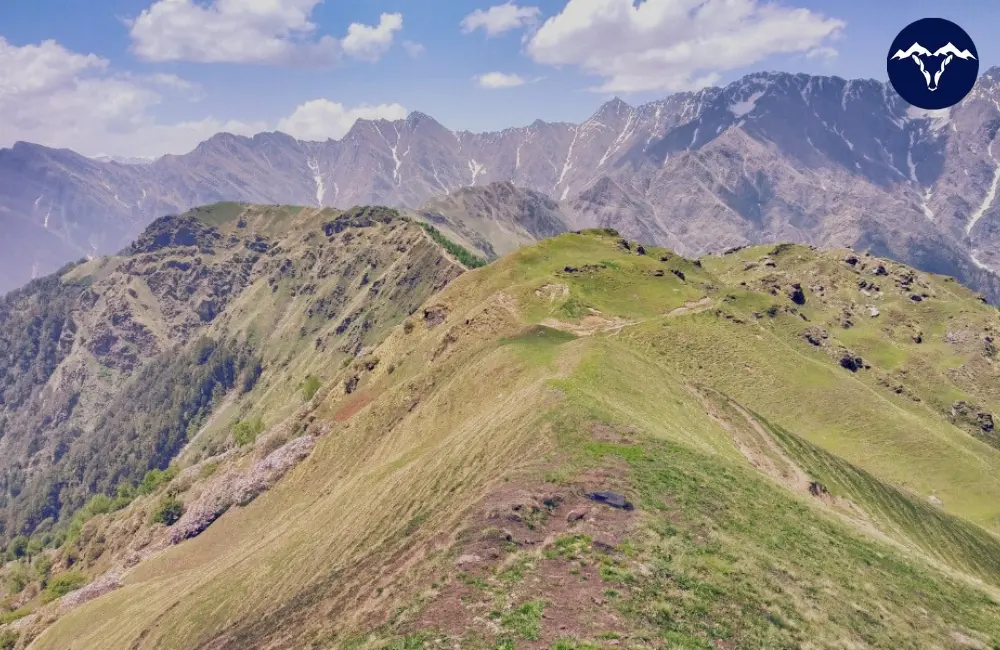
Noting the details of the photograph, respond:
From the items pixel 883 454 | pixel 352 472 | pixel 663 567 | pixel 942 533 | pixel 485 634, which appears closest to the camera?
pixel 485 634

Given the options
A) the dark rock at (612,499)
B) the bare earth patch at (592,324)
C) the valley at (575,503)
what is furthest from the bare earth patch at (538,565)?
the bare earth patch at (592,324)

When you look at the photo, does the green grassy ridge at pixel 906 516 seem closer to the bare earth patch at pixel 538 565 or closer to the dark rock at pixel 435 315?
the bare earth patch at pixel 538 565

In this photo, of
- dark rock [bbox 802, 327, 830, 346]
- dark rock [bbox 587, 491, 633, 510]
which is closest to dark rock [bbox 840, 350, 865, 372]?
dark rock [bbox 802, 327, 830, 346]

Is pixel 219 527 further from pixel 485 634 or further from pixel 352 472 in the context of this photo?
pixel 485 634

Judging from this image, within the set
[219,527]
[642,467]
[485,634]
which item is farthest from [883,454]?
[219,527]

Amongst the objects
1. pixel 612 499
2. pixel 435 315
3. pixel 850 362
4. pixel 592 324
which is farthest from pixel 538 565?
pixel 850 362

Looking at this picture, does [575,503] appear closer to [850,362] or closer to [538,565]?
[538,565]
